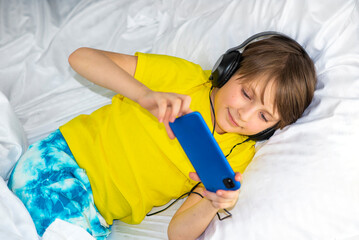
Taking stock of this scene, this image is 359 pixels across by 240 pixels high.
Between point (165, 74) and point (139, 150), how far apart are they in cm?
26

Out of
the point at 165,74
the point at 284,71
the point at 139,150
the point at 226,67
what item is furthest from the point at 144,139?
the point at 284,71

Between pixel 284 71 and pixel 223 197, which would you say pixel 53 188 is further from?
pixel 284 71

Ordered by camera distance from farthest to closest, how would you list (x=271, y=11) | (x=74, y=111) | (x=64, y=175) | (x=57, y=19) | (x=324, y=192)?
(x=57, y=19) → (x=74, y=111) → (x=271, y=11) → (x=64, y=175) → (x=324, y=192)

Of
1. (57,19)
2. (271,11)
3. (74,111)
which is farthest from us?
(57,19)

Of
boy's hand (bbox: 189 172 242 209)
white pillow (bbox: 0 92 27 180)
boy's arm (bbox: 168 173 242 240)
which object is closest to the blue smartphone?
boy's hand (bbox: 189 172 242 209)

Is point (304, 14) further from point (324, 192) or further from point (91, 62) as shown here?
point (91, 62)

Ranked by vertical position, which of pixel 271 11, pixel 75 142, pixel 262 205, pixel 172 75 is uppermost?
pixel 271 11

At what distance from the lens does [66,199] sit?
1.12 meters

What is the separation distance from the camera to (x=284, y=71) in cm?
112

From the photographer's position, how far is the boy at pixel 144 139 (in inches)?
43.3

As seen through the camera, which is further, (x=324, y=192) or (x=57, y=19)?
(x=57, y=19)

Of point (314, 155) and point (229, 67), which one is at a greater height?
point (229, 67)

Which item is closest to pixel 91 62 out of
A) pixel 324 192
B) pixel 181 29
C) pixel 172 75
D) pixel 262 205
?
pixel 172 75

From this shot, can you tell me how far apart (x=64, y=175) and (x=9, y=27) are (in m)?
0.76
